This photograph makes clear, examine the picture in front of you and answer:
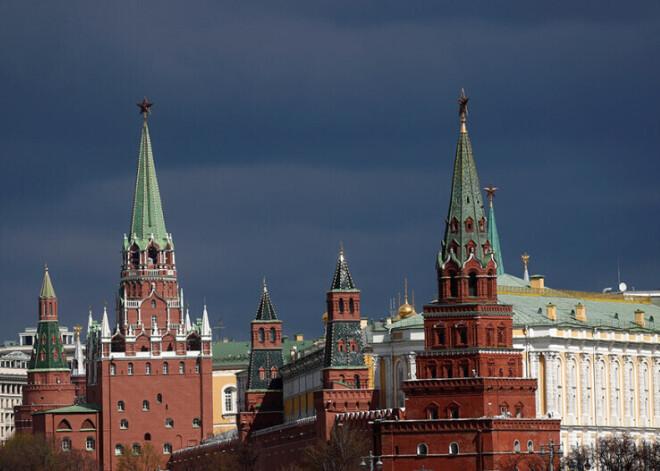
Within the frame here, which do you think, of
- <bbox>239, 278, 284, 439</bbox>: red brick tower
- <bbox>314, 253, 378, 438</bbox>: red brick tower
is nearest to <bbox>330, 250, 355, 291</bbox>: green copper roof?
<bbox>314, 253, 378, 438</bbox>: red brick tower

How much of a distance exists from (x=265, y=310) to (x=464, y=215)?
54477 millimetres

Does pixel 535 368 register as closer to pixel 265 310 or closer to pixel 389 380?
pixel 389 380

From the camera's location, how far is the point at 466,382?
130m

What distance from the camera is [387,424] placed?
131000 millimetres

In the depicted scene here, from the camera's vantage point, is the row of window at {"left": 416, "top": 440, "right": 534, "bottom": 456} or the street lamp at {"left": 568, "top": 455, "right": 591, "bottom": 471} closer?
the street lamp at {"left": 568, "top": 455, "right": 591, "bottom": 471}

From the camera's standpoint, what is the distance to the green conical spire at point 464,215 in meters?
133

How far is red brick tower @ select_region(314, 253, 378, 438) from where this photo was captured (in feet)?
504

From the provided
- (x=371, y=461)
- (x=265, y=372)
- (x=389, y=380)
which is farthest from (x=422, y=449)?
(x=265, y=372)

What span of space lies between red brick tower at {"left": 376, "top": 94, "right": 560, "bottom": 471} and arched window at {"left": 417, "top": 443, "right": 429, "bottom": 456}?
0.22ft

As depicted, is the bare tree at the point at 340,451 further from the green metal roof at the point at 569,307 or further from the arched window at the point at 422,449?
the green metal roof at the point at 569,307

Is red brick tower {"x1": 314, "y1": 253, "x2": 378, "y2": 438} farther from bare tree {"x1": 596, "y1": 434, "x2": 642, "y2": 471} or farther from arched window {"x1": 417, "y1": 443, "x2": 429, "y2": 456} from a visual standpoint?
arched window {"x1": 417, "y1": 443, "x2": 429, "y2": 456}

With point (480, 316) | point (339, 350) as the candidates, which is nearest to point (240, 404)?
point (339, 350)

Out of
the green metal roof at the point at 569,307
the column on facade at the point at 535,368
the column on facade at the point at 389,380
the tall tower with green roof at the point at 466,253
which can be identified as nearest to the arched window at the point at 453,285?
the tall tower with green roof at the point at 466,253

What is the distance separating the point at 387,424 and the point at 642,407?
111 ft
